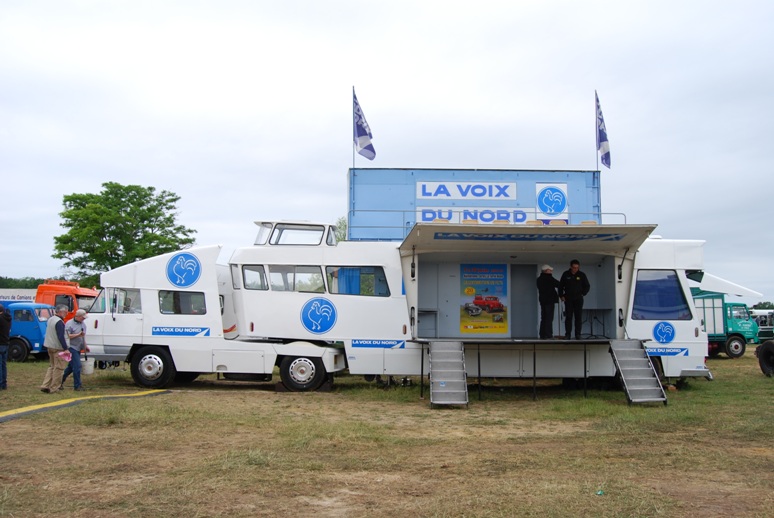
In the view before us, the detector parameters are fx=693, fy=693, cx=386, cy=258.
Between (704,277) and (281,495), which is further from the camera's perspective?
(704,277)

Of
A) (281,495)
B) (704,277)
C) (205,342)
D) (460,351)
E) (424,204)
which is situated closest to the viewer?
(281,495)

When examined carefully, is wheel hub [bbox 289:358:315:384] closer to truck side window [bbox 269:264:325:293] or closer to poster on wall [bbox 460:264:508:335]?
truck side window [bbox 269:264:325:293]

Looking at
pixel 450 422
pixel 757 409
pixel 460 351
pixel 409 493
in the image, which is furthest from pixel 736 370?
pixel 409 493

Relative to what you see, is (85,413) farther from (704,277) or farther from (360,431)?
(704,277)

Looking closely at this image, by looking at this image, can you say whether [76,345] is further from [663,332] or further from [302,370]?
[663,332]

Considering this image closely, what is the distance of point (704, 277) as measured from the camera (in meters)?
15.2

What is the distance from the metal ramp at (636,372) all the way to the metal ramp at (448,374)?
112 inches

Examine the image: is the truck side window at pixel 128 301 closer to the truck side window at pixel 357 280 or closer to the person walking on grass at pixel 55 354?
the person walking on grass at pixel 55 354

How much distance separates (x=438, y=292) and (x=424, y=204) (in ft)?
12.0

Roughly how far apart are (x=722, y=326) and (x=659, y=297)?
50.1 ft

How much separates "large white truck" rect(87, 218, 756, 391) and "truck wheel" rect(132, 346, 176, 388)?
0.07ft

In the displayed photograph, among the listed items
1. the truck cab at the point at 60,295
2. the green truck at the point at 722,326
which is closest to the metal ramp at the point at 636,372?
the green truck at the point at 722,326

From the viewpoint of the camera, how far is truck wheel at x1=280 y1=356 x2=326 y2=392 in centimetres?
1395

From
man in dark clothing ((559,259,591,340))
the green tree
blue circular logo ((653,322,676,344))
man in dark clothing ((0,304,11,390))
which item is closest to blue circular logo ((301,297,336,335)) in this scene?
man in dark clothing ((559,259,591,340))
